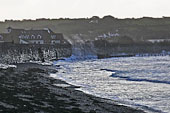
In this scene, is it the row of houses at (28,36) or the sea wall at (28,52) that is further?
the row of houses at (28,36)

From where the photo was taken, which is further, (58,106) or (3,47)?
(3,47)

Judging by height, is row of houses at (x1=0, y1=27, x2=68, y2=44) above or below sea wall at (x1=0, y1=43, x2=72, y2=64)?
above

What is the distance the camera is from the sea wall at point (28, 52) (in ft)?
252

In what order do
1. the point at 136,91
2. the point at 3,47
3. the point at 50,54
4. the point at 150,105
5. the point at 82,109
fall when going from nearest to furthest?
the point at 82,109 → the point at 150,105 → the point at 136,91 → the point at 3,47 → the point at 50,54

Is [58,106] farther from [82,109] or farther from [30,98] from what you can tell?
[30,98]

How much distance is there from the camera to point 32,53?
309 ft

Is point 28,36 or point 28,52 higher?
point 28,36

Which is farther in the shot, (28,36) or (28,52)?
(28,36)

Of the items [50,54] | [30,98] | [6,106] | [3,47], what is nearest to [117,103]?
[30,98]

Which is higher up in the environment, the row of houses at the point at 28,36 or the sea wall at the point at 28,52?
the row of houses at the point at 28,36

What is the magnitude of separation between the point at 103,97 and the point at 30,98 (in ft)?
18.8

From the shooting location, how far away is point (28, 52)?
94125 millimetres

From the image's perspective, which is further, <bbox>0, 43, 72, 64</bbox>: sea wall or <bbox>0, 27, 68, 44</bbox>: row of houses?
<bbox>0, 27, 68, 44</bbox>: row of houses

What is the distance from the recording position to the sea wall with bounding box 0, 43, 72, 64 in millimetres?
76812
